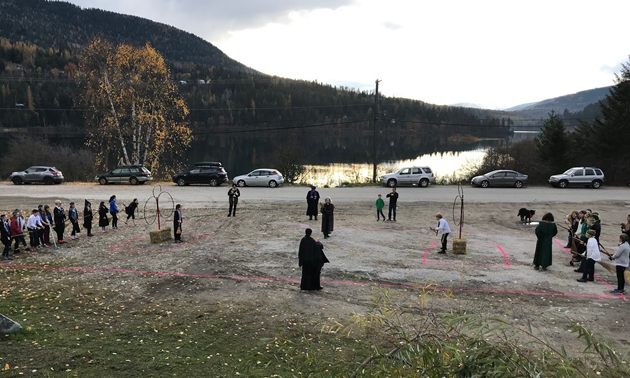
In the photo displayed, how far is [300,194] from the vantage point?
29578 mm

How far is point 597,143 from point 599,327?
34377 millimetres

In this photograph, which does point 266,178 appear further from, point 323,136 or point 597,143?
point 323,136

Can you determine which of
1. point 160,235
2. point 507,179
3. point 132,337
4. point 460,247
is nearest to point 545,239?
point 460,247

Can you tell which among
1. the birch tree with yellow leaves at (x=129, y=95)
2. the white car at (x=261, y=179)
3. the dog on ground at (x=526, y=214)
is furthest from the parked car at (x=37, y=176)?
the dog on ground at (x=526, y=214)

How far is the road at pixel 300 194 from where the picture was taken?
27.5 metres

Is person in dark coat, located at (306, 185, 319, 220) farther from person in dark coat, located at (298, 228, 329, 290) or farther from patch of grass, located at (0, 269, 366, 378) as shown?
patch of grass, located at (0, 269, 366, 378)

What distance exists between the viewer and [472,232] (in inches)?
775

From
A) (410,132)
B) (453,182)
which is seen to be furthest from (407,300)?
(410,132)

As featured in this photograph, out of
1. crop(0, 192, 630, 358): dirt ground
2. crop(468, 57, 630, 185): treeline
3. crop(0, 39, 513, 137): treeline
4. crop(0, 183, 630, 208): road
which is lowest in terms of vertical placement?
crop(0, 192, 630, 358): dirt ground

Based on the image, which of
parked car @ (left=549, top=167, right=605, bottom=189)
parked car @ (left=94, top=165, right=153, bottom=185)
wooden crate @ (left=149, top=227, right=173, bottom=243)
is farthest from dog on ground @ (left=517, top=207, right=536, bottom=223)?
parked car @ (left=94, top=165, right=153, bottom=185)

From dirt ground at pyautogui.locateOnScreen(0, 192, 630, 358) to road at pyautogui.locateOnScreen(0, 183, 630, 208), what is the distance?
19.3 ft

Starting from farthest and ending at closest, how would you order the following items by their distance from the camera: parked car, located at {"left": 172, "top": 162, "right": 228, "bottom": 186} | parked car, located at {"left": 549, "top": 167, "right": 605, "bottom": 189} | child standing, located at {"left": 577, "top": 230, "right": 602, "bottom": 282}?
1. parked car, located at {"left": 172, "top": 162, "right": 228, "bottom": 186}
2. parked car, located at {"left": 549, "top": 167, "right": 605, "bottom": 189}
3. child standing, located at {"left": 577, "top": 230, "right": 602, "bottom": 282}

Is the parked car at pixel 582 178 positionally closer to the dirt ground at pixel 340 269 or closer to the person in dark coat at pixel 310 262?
the dirt ground at pixel 340 269

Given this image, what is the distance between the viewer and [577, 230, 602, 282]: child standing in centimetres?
1211
